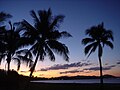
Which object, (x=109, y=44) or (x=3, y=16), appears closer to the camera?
(x=3, y=16)

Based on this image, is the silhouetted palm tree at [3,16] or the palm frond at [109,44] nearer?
the silhouetted palm tree at [3,16]

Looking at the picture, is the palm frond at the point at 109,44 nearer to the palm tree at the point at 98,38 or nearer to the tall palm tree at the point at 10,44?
the palm tree at the point at 98,38

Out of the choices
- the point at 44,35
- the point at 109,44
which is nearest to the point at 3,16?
the point at 44,35

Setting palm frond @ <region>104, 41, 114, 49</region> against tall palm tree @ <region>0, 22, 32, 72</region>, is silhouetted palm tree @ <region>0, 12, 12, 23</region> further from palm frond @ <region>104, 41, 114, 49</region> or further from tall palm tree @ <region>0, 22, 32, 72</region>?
palm frond @ <region>104, 41, 114, 49</region>

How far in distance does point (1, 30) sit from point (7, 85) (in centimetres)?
587

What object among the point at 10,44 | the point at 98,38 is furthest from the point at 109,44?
the point at 10,44

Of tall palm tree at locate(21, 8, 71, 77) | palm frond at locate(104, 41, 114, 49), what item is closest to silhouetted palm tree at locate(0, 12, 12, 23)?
tall palm tree at locate(21, 8, 71, 77)

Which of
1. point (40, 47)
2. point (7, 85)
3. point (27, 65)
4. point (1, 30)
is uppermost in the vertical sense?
point (1, 30)

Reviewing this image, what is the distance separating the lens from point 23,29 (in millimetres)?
22750

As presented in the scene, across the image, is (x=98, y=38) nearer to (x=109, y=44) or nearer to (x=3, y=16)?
(x=109, y=44)

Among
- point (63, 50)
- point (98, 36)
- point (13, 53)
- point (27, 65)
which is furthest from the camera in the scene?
point (98, 36)

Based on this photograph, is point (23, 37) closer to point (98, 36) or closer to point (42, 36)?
point (42, 36)

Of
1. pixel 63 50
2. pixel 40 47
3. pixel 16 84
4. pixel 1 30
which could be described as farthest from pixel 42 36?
pixel 16 84

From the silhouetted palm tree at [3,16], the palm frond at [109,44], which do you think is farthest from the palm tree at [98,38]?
the silhouetted palm tree at [3,16]
